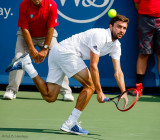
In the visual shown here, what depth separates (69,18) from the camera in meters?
8.26

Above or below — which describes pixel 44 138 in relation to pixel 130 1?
below

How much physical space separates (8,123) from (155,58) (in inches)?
139


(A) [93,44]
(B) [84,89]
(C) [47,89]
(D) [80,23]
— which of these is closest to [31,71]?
(C) [47,89]

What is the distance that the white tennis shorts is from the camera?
5590mm

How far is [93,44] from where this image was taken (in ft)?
17.7

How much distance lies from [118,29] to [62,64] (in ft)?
2.60

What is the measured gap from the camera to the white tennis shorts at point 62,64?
559 centimetres

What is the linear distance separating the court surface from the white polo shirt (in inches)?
33.3

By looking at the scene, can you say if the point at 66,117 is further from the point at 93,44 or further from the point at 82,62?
the point at 93,44

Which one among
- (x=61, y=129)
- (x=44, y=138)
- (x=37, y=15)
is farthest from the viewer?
(x=37, y=15)

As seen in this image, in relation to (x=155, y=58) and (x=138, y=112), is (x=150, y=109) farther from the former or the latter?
(x=155, y=58)

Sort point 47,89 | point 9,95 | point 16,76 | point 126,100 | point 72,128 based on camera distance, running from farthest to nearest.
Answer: point 16,76, point 9,95, point 47,89, point 72,128, point 126,100

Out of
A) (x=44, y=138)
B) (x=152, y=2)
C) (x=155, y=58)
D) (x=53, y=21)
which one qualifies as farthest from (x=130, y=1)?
(x=44, y=138)

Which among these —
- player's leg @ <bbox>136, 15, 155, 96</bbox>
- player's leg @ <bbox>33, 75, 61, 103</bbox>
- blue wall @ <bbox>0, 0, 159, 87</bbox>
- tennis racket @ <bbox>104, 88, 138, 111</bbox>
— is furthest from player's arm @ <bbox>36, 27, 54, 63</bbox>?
tennis racket @ <bbox>104, 88, 138, 111</bbox>
